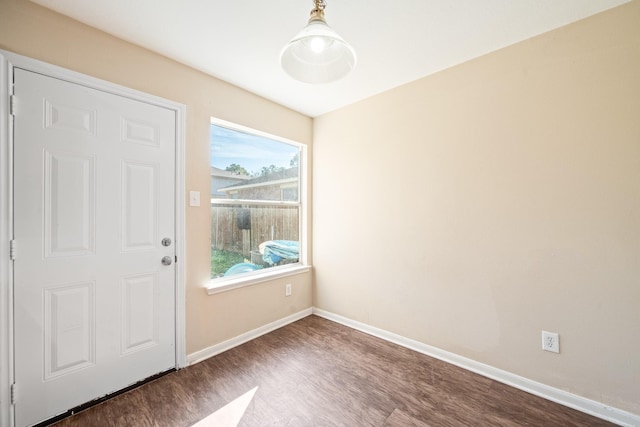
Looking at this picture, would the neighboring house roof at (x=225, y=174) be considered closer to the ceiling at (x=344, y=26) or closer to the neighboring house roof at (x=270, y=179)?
the neighboring house roof at (x=270, y=179)

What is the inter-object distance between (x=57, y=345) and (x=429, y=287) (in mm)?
2671

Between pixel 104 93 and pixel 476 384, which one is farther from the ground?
pixel 104 93

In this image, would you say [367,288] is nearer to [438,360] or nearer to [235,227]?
[438,360]

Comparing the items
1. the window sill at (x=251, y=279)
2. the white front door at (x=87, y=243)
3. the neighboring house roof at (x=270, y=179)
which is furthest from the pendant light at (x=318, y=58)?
the window sill at (x=251, y=279)

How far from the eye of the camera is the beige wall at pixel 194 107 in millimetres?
1560

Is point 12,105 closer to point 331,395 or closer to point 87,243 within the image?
point 87,243

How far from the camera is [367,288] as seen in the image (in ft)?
9.10

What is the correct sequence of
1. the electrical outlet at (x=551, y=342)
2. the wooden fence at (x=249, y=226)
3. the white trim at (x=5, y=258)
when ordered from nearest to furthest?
the white trim at (x=5, y=258)
the electrical outlet at (x=551, y=342)
the wooden fence at (x=249, y=226)

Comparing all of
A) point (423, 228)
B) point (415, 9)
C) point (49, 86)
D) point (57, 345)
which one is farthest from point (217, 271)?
point (415, 9)

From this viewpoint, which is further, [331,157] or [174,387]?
[331,157]

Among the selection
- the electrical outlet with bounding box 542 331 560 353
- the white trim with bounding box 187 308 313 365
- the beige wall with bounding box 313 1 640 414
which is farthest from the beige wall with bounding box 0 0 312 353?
the electrical outlet with bounding box 542 331 560 353

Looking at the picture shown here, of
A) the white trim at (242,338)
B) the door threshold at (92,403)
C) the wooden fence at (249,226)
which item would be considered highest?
the wooden fence at (249,226)

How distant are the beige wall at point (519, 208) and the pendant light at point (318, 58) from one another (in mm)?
1296

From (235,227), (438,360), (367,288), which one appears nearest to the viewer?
(438,360)
